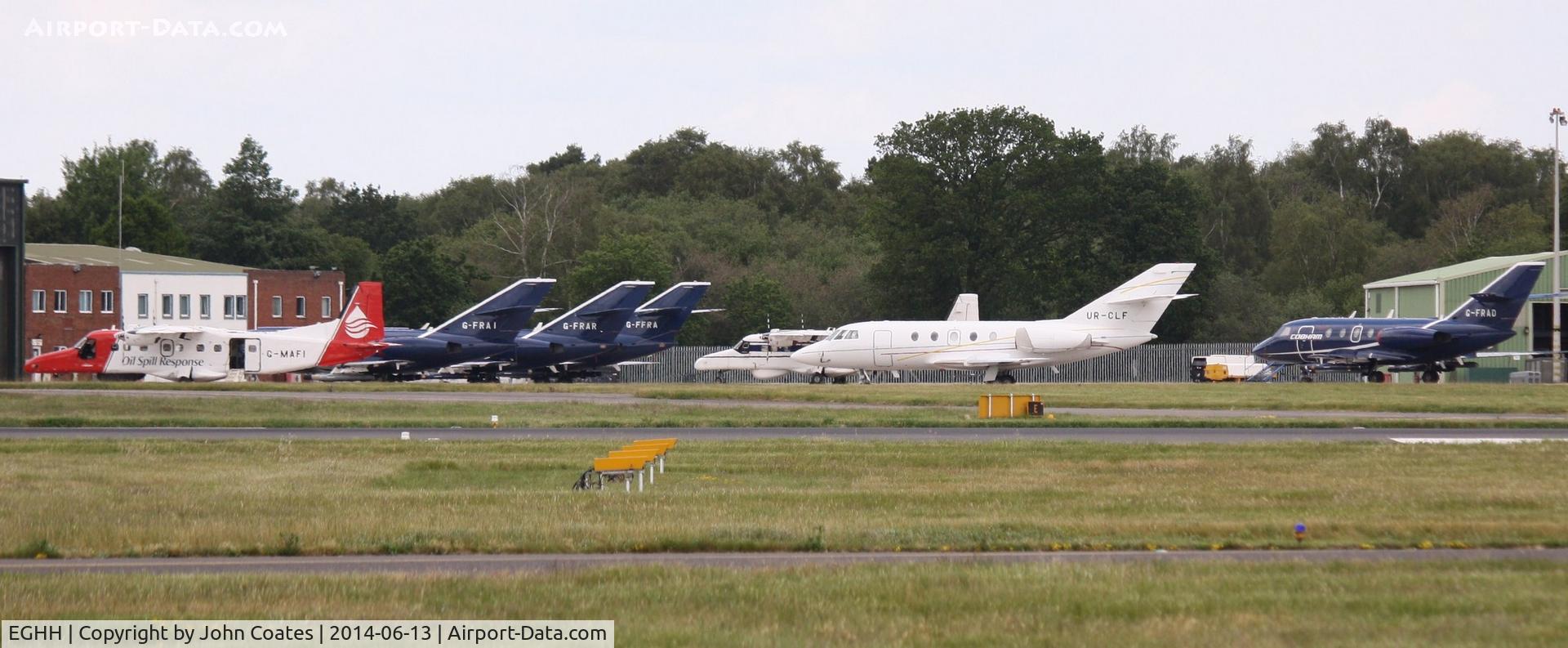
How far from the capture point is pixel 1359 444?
82.2 feet

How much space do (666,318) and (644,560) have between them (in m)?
53.8

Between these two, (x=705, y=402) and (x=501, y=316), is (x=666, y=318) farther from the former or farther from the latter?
(x=705, y=402)

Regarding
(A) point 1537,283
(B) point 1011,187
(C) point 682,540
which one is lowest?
(C) point 682,540

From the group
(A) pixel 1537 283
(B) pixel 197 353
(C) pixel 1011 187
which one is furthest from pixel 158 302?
(A) pixel 1537 283

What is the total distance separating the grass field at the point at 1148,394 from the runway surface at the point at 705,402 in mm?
829

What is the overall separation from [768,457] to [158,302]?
60.1 m

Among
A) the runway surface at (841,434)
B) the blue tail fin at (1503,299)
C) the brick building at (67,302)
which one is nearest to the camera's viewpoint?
the runway surface at (841,434)

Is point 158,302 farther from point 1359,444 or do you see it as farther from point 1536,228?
point 1536,228

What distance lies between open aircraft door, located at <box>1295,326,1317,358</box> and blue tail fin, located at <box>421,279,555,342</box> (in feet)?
99.6

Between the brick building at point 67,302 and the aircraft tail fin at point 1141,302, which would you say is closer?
the aircraft tail fin at point 1141,302

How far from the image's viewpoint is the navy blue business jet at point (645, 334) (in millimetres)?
65125

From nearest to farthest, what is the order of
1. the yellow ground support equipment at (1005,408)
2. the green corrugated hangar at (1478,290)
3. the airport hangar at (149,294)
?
the yellow ground support equipment at (1005,408) < the green corrugated hangar at (1478,290) < the airport hangar at (149,294)

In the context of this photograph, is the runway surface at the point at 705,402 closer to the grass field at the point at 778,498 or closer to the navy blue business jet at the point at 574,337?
the grass field at the point at 778,498

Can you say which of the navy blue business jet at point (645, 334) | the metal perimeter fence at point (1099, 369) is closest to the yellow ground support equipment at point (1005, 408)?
the navy blue business jet at point (645, 334)
